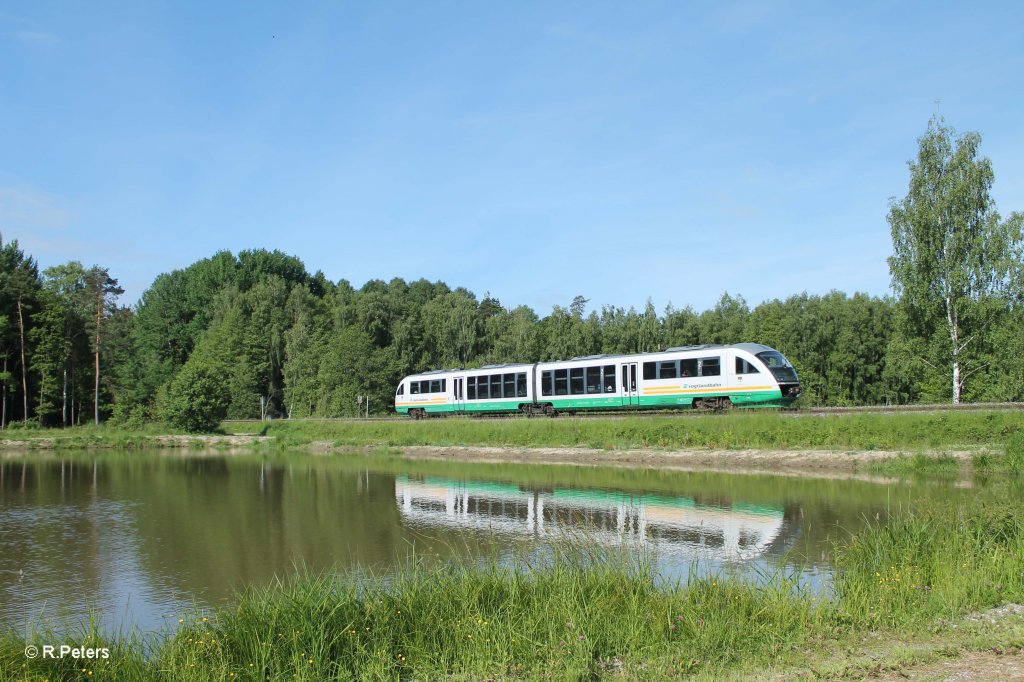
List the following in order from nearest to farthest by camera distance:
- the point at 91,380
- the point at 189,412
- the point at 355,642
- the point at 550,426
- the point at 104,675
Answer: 1. the point at 104,675
2. the point at 355,642
3. the point at 550,426
4. the point at 189,412
5. the point at 91,380

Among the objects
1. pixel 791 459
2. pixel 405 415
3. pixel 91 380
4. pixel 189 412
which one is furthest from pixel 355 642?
pixel 91 380

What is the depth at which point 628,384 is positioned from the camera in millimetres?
37312

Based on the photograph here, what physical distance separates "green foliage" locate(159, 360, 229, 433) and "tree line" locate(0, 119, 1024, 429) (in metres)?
0.12

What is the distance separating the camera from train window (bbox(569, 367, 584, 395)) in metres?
39.9

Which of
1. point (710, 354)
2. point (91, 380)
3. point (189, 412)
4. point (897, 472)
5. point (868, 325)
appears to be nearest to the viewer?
point (897, 472)

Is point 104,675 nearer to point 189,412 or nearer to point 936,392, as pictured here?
point 189,412

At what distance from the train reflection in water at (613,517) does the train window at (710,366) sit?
1233 cm

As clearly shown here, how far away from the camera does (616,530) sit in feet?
52.6

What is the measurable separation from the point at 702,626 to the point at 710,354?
2743 centimetres

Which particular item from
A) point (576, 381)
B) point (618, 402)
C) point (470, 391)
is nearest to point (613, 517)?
point (618, 402)

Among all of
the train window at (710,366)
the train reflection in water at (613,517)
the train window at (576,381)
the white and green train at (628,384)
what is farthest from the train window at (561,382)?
the train reflection in water at (613,517)

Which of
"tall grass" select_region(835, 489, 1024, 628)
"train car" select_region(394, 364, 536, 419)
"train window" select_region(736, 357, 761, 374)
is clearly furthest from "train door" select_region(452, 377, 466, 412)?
"tall grass" select_region(835, 489, 1024, 628)

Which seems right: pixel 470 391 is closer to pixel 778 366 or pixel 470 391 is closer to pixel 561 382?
pixel 561 382

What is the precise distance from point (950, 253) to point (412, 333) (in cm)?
5781
